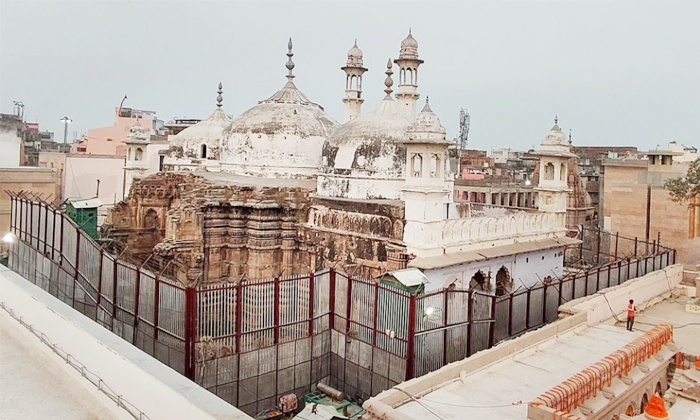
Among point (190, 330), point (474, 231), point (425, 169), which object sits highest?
point (425, 169)

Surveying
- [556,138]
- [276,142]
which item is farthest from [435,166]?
[276,142]

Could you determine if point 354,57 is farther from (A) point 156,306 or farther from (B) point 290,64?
(A) point 156,306

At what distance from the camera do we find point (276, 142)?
18172 millimetres

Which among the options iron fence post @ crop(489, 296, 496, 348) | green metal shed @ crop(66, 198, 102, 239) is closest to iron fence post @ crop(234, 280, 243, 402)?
iron fence post @ crop(489, 296, 496, 348)

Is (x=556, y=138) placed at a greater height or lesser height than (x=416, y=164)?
greater

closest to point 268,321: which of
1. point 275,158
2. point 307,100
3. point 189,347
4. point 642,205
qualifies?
point 189,347

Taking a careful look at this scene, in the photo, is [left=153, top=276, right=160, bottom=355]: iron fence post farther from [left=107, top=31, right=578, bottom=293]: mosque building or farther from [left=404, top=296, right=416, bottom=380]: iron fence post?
[left=404, top=296, right=416, bottom=380]: iron fence post

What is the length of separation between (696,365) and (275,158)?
12.8 meters

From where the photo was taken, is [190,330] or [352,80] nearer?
[190,330]

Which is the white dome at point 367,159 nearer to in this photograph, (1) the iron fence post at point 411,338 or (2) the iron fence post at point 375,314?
(2) the iron fence post at point 375,314

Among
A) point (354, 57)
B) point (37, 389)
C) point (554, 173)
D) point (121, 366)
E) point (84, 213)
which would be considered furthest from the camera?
point (354, 57)

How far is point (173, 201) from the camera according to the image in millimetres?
18156

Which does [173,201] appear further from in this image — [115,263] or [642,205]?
[642,205]

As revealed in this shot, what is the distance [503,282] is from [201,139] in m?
12.2
